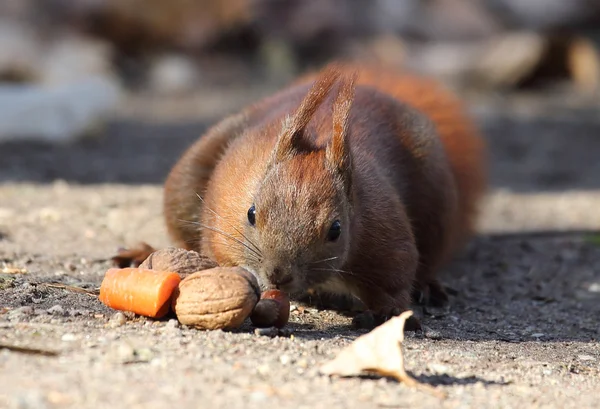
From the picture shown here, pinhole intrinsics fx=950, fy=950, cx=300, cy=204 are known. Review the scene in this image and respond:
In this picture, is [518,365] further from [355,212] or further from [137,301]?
[137,301]

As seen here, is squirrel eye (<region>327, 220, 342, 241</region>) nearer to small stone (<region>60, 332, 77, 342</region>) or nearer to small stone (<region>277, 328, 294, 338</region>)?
small stone (<region>277, 328, 294, 338</region>)

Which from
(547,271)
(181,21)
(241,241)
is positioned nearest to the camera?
(241,241)

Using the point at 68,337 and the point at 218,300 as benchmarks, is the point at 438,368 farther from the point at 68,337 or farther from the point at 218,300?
the point at 68,337

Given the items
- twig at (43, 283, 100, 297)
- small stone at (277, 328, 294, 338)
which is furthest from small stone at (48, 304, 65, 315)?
small stone at (277, 328, 294, 338)

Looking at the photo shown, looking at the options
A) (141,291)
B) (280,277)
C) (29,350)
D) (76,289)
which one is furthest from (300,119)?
(29,350)

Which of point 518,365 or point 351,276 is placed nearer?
point 518,365

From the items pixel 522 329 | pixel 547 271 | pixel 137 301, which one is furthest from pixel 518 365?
pixel 547 271

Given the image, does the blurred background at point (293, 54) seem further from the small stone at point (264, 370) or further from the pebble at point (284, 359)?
the small stone at point (264, 370)
